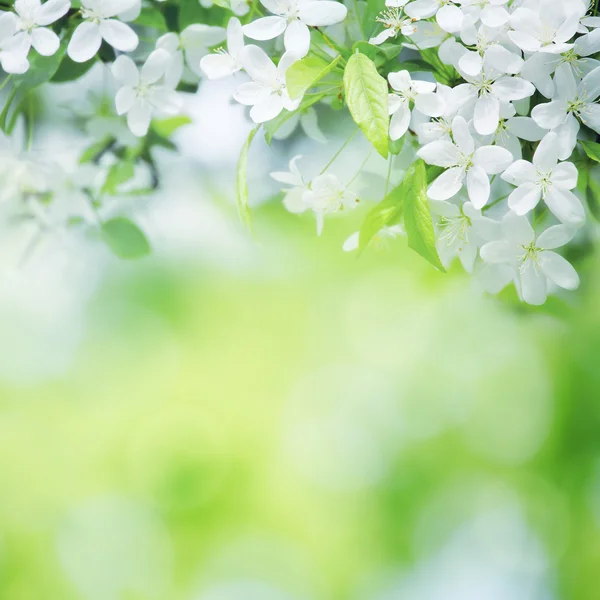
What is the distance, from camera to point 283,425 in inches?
29.6

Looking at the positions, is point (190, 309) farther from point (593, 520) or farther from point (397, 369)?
point (593, 520)

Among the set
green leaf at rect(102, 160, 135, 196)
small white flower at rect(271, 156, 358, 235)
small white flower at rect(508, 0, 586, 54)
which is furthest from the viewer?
green leaf at rect(102, 160, 135, 196)

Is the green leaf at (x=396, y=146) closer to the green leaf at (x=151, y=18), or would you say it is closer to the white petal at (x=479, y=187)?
the white petal at (x=479, y=187)

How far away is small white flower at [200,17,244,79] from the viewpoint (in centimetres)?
50

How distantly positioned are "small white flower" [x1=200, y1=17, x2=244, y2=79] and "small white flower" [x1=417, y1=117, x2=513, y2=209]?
0.18 meters

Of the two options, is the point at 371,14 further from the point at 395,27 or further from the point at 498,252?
the point at 498,252

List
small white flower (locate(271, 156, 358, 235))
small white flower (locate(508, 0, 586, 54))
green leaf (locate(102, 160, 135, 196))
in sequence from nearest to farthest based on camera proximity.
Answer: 1. small white flower (locate(508, 0, 586, 54))
2. small white flower (locate(271, 156, 358, 235))
3. green leaf (locate(102, 160, 135, 196))

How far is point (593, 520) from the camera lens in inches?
28.3

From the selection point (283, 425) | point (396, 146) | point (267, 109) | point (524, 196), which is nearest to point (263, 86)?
point (267, 109)

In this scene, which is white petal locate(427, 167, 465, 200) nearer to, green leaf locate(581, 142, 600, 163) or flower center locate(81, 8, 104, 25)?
green leaf locate(581, 142, 600, 163)

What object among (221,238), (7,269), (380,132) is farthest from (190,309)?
(380,132)

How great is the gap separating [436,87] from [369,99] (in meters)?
0.08

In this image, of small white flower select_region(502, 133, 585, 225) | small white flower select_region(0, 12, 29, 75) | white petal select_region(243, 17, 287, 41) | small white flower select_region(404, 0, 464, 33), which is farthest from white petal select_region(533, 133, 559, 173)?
small white flower select_region(0, 12, 29, 75)

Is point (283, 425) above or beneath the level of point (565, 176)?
beneath
